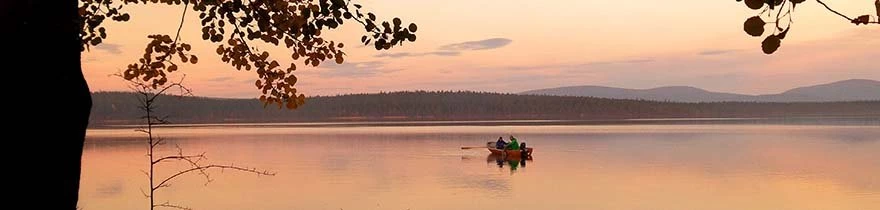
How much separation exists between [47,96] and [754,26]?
2.36 m

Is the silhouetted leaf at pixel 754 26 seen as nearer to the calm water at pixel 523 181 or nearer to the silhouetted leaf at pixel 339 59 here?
the silhouetted leaf at pixel 339 59

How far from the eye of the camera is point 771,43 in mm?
2475

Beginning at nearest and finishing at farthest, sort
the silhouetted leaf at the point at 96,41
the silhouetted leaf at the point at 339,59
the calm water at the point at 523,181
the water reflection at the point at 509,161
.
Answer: the silhouetted leaf at the point at 339,59 → the silhouetted leaf at the point at 96,41 → the calm water at the point at 523,181 → the water reflection at the point at 509,161

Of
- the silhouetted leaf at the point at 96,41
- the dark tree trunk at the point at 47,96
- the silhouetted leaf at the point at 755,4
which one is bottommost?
the dark tree trunk at the point at 47,96

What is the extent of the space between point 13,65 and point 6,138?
25 cm

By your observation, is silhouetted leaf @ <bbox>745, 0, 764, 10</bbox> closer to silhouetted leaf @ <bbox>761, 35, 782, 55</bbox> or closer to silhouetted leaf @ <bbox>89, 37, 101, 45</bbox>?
silhouetted leaf @ <bbox>761, 35, 782, 55</bbox>

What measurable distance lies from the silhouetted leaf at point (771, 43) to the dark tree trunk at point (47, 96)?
2353 millimetres

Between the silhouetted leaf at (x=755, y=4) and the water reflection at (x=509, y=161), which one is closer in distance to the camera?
the silhouetted leaf at (x=755, y=4)

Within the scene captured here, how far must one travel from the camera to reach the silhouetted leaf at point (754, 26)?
239 cm

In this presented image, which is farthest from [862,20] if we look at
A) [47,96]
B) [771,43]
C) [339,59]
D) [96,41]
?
[96,41]

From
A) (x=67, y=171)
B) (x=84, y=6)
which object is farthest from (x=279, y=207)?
(x=67, y=171)

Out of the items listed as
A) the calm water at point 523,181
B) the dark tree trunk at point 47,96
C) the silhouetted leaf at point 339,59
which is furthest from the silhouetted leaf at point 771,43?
the calm water at point 523,181

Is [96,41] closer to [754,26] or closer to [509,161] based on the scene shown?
[754,26]

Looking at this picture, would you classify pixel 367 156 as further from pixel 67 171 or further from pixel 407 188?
pixel 67 171
